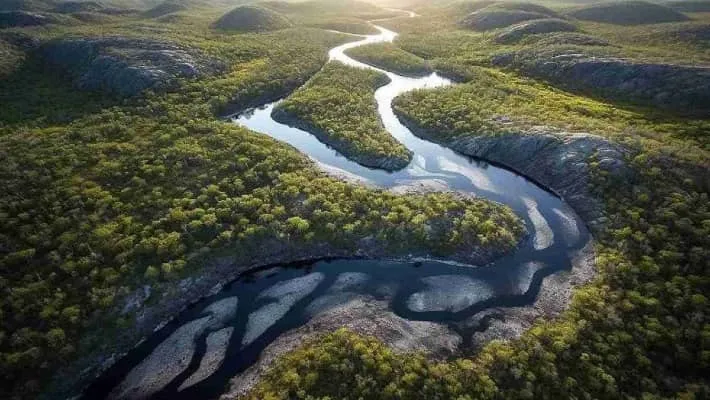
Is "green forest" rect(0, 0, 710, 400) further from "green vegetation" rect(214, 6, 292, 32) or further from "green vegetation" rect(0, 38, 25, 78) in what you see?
"green vegetation" rect(214, 6, 292, 32)

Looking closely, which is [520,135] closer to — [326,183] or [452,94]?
[452,94]

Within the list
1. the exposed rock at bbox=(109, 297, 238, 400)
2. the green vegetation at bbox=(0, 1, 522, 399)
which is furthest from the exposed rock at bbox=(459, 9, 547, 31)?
the exposed rock at bbox=(109, 297, 238, 400)

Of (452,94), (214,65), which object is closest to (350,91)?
(452,94)

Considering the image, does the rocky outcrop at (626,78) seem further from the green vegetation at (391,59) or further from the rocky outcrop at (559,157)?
the rocky outcrop at (559,157)

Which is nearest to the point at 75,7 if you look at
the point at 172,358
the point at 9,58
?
the point at 9,58

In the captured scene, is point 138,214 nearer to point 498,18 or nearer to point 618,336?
point 618,336

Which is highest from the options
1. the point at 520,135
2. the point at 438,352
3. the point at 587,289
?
the point at 520,135
